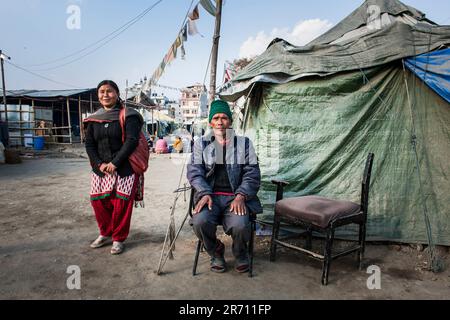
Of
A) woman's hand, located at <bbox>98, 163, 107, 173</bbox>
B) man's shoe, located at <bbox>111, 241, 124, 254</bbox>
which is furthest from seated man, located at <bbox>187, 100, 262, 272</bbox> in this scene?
man's shoe, located at <bbox>111, 241, 124, 254</bbox>

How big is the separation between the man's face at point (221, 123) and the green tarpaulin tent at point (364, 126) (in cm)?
100

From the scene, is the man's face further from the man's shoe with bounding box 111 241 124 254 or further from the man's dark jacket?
the man's shoe with bounding box 111 241 124 254

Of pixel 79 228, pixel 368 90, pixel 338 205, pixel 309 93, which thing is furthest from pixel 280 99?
pixel 79 228

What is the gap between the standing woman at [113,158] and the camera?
336 cm

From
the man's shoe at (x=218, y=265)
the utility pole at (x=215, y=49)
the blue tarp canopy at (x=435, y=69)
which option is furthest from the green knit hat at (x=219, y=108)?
the utility pole at (x=215, y=49)

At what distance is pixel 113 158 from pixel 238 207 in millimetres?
1638

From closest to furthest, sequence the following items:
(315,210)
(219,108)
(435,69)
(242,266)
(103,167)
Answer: (315,210)
(242,266)
(219,108)
(435,69)
(103,167)

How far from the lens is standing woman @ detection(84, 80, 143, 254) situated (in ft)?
11.0

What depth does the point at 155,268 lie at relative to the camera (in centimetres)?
304

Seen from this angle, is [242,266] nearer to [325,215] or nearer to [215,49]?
[325,215]

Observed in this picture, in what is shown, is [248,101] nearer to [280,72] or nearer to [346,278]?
[280,72]

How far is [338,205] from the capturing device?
9.53 feet

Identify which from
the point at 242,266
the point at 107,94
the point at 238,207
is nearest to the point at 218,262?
the point at 242,266
